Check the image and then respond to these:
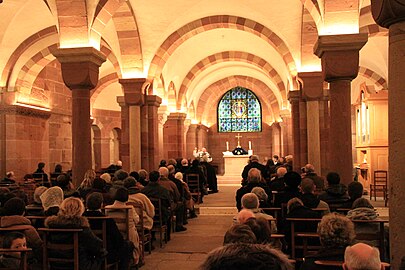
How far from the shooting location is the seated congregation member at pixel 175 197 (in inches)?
327

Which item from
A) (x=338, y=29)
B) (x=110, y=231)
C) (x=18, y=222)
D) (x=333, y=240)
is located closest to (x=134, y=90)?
(x=338, y=29)

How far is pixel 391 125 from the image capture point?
3902mm

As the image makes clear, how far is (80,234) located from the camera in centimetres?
412

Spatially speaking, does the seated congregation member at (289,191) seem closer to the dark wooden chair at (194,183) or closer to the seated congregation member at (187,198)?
the seated congregation member at (187,198)

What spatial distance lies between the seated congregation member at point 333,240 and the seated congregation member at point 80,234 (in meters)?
2.00

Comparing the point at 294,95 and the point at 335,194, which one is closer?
the point at 335,194

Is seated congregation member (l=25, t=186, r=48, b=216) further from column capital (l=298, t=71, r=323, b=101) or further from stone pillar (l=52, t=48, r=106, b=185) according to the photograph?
column capital (l=298, t=71, r=323, b=101)

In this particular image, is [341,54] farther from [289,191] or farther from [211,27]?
[211,27]

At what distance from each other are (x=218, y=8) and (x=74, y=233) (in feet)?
34.0

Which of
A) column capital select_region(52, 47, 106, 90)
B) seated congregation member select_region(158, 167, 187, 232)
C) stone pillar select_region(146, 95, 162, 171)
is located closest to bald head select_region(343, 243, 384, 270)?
seated congregation member select_region(158, 167, 187, 232)

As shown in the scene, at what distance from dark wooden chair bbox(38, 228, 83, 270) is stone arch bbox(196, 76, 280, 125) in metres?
22.3

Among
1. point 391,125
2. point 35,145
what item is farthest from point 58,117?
point 391,125

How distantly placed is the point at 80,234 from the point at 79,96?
464cm

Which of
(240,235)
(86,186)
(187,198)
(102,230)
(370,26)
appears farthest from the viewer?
(370,26)
